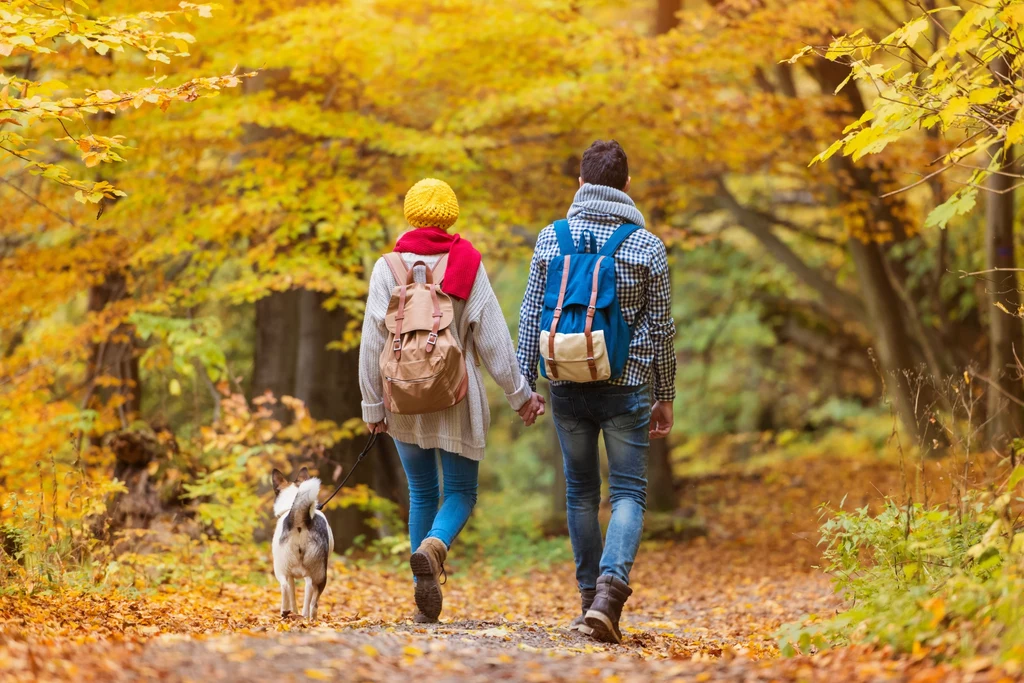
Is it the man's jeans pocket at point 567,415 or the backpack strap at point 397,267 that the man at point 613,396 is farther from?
the backpack strap at point 397,267

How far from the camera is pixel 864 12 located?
41.4ft

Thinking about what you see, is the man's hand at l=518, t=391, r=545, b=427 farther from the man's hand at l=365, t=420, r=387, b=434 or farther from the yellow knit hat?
the yellow knit hat

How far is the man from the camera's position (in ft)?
14.4

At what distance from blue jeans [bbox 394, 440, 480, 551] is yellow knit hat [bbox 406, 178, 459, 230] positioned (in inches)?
41.3

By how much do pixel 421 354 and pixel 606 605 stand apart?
135cm

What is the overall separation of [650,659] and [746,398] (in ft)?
55.5

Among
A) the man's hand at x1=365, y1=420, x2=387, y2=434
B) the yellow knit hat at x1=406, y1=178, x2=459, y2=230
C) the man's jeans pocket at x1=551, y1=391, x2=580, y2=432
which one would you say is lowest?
the man's hand at x1=365, y1=420, x2=387, y2=434

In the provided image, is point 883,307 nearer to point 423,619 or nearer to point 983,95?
point 983,95

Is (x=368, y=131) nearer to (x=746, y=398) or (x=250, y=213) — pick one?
(x=250, y=213)

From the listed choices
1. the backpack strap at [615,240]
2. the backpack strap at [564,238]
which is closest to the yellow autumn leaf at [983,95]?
the backpack strap at [615,240]

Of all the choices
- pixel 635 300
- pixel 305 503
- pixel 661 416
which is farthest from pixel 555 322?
pixel 305 503

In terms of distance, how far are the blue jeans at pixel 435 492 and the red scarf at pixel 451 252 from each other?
78 centimetres

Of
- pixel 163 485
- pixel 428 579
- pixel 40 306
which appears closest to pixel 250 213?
pixel 163 485

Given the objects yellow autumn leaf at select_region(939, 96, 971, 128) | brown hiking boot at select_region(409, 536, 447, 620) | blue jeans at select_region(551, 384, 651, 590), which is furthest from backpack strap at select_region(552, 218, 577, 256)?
yellow autumn leaf at select_region(939, 96, 971, 128)
